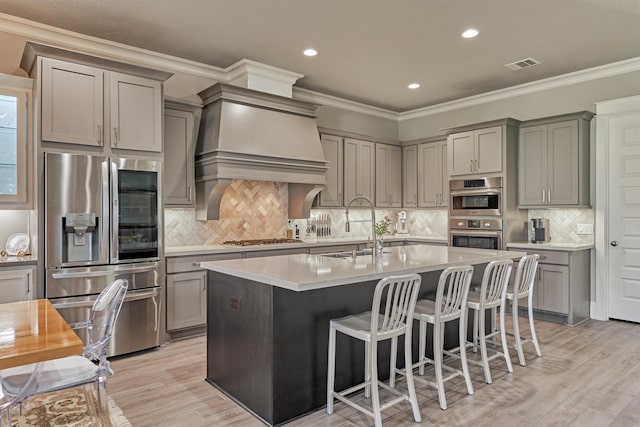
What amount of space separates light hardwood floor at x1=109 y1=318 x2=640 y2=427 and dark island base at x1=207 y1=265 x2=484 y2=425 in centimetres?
13

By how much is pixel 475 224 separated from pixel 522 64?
209 cm

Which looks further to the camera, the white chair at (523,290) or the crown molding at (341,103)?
the crown molding at (341,103)

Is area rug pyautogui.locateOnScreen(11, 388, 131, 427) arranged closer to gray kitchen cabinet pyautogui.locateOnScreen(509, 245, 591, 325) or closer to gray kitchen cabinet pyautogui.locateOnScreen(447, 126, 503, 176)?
gray kitchen cabinet pyautogui.locateOnScreen(509, 245, 591, 325)

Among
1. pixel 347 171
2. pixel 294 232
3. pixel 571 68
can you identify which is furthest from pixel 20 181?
pixel 571 68

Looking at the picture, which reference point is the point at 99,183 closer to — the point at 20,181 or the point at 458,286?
the point at 20,181

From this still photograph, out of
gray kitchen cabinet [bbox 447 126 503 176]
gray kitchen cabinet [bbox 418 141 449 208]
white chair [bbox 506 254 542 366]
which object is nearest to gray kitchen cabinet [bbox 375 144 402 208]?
gray kitchen cabinet [bbox 418 141 449 208]

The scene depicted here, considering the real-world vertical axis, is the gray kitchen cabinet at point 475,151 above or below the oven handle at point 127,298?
above

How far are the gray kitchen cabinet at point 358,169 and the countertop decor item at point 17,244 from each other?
13.1 feet

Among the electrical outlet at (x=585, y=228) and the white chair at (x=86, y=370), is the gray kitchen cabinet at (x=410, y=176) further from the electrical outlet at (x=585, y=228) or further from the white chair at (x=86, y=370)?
the white chair at (x=86, y=370)

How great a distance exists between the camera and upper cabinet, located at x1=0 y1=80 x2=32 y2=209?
3488 millimetres

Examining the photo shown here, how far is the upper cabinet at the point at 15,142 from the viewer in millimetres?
3488

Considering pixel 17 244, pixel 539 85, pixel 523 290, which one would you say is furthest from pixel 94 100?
pixel 539 85

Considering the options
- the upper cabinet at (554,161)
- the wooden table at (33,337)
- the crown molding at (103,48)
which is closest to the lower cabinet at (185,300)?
the wooden table at (33,337)

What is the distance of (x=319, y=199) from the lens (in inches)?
236
